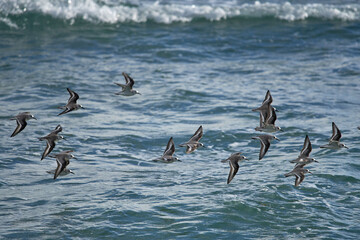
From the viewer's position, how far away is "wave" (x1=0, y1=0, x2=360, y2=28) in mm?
21844

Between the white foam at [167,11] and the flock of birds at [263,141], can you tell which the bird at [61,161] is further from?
the white foam at [167,11]

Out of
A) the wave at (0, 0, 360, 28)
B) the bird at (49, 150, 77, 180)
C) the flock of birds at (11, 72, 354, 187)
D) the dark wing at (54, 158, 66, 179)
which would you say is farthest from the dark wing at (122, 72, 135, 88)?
the wave at (0, 0, 360, 28)

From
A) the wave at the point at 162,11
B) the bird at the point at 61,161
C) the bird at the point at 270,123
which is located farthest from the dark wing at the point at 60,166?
the wave at the point at 162,11

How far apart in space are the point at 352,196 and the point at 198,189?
8.61 feet

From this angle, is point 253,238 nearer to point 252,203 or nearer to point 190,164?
point 252,203

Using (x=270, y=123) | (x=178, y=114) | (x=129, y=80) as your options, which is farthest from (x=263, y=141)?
(x=178, y=114)

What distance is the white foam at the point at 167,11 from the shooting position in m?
21.9

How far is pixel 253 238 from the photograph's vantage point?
26.1ft

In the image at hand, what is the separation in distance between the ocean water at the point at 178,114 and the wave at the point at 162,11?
6cm

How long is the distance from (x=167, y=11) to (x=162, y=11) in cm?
22

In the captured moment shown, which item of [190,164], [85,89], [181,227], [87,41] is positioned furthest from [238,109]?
[87,41]

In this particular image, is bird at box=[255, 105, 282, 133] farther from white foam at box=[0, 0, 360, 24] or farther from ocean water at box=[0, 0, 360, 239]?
white foam at box=[0, 0, 360, 24]

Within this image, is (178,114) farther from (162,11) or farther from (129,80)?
(162,11)

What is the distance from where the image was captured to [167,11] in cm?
2259
